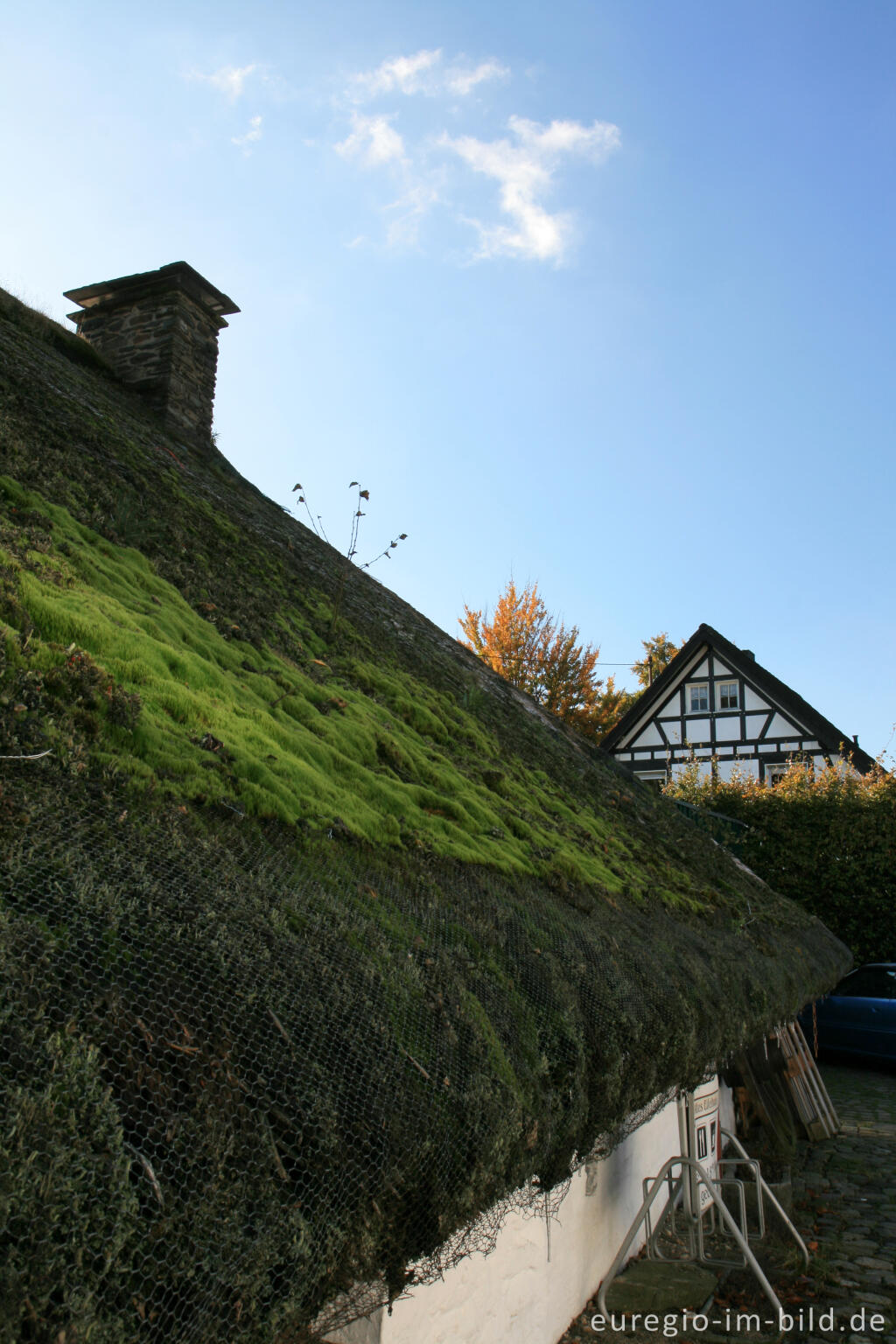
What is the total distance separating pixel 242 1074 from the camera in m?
1.56

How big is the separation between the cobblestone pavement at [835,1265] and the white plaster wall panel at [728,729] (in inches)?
465

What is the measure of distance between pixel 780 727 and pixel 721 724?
4.72 ft

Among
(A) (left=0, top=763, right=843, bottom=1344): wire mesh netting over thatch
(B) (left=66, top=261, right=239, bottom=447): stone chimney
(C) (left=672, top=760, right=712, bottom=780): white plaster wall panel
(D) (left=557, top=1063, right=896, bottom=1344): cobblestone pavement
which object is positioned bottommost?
(D) (left=557, top=1063, right=896, bottom=1344): cobblestone pavement

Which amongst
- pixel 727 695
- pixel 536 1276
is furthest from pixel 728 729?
pixel 536 1276

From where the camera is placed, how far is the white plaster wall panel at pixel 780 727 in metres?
21.1

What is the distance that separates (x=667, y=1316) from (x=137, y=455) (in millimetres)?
6657

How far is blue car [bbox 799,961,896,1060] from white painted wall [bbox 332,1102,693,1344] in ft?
26.9

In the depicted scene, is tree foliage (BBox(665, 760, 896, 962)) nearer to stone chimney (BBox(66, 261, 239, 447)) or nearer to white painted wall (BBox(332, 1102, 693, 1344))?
white painted wall (BBox(332, 1102, 693, 1344))

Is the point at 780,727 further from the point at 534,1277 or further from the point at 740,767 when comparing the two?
the point at 534,1277

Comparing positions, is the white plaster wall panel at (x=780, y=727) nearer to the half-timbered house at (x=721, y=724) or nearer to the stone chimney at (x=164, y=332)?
the half-timbered house at (x=721, y=724)

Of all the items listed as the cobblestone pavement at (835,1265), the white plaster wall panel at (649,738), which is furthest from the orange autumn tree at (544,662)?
the cobblestone pavement at (835,1265)

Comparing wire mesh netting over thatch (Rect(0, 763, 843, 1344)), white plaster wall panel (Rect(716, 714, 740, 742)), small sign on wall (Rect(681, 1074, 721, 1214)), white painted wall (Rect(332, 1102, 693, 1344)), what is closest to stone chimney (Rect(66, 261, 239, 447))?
wire mesh netting over thatch (Rect(0, 763, 843, 1344))

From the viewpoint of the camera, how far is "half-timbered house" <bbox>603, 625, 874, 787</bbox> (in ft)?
68.1

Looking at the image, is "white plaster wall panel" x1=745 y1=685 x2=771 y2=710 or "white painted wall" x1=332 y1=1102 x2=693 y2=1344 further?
"white plaster wall panel" x1=745 y1=685 x2=771 y2=710
